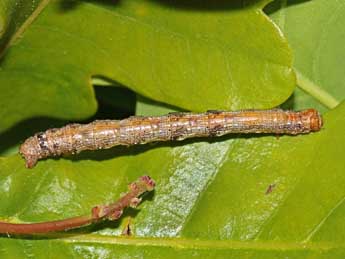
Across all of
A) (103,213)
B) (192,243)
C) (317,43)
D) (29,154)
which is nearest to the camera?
Answer: (103,213)

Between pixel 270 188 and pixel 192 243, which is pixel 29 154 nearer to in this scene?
pixel 192 243

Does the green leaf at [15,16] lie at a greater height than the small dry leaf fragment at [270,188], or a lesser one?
greater

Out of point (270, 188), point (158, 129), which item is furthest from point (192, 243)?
point (158, 129)

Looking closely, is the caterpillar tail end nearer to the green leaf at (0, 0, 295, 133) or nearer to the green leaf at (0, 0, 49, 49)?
the green leaf at (0, 0, 295, 133)

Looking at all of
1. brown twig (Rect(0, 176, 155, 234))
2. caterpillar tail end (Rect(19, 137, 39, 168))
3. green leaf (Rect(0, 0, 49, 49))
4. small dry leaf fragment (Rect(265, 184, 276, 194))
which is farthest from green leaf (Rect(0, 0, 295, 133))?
brown twig (Rect(0, 176, 155, 234))

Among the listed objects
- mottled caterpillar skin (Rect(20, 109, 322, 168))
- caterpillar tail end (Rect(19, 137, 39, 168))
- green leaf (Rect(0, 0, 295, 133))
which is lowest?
caterpillar tail end (Rect(19, 137, 39, 168))

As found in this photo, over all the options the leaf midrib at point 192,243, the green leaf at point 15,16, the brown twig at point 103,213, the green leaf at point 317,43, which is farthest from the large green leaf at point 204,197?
the green leaf at point 15,16

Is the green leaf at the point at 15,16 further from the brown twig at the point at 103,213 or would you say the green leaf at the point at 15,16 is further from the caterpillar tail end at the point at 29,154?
the brown twig at the point at 103,213

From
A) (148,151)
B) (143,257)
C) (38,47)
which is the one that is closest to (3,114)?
(38,47)
